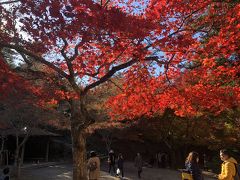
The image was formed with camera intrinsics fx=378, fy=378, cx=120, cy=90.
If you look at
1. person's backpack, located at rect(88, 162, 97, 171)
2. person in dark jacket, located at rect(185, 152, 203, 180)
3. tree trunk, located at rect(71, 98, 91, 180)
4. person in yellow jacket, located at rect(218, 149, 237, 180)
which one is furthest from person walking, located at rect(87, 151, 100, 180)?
person in yellow jacket, located at rect(218, 149, 237, 180)

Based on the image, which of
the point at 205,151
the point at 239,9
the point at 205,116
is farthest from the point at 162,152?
the point at 239,9

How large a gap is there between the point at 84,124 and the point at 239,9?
22.4ft

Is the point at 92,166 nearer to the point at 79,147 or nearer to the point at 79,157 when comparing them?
the point at 79,157

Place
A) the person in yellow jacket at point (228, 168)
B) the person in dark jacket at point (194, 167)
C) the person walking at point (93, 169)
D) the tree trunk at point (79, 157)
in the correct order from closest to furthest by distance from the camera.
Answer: the person in yellow jacket at point (228, 168) < the person in dark jacket at point (194, 167) < the tree trunk at point (79, 157) < the person walking at point (93, 169)

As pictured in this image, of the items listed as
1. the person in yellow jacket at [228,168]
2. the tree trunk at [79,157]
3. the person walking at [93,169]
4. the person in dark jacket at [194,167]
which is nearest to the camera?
the person in yellow jacket at [228,168]

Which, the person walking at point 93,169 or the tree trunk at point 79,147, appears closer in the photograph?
the tree trunk at point 79,147

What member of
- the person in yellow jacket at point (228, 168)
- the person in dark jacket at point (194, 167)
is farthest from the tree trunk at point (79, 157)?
the person in yellow jacket at point (228, 168)

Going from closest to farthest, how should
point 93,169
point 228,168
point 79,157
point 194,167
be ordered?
point 228,168
point 194,167
point 79,157
point 93,169

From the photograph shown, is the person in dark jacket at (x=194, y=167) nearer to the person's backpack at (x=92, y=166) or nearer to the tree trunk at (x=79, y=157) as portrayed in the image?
the tree trunk at (x=79, y=157)

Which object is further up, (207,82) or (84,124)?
(207,82)

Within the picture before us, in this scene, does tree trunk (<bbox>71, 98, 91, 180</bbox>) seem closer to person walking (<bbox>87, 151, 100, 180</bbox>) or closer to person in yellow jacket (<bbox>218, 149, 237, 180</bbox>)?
person walking (<bbox>87, 151, 100, 180</bbox>)

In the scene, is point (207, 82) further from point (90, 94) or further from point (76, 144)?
point (90, 94)

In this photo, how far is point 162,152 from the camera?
35375 millimetres

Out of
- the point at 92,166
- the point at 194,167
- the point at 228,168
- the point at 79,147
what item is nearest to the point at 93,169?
the point at 92,166
